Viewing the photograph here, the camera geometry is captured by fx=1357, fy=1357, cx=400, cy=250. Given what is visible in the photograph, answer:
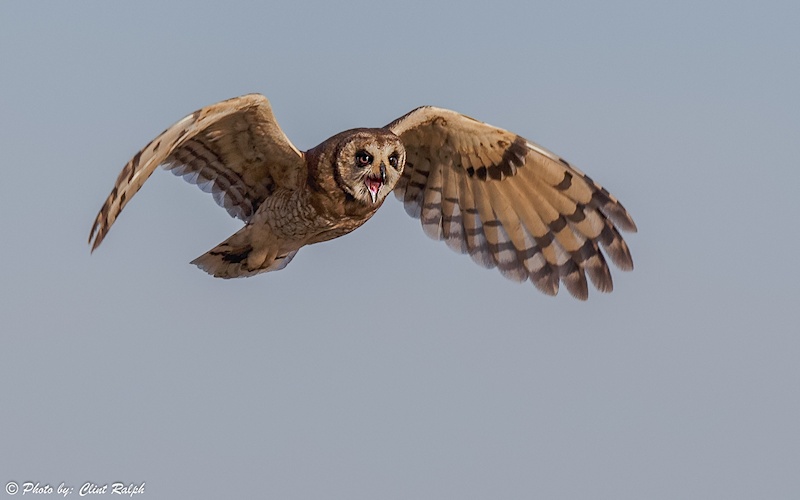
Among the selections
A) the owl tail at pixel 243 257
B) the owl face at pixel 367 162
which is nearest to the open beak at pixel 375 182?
the owl face at pixel 367 162

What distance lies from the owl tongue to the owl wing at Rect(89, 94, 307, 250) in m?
0.71

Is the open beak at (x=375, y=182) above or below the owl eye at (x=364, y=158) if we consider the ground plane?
below

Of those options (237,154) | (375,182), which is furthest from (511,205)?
(237,154)

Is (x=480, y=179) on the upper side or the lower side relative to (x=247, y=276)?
upper

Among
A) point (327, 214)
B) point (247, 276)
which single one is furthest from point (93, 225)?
point (247, 276)

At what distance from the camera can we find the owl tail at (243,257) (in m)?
12.6

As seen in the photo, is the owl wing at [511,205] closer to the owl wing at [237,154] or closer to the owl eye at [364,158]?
the owl eye at [364,158]

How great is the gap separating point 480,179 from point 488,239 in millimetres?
605

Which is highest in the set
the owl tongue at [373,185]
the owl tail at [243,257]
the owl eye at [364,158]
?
the owl eye at [364,158]

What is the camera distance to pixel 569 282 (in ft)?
42.8

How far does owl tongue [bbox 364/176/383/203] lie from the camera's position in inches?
459

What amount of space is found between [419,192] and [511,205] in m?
0.91

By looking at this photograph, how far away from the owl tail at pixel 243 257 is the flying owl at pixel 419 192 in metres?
0.01

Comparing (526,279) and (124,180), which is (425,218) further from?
(124,180)
